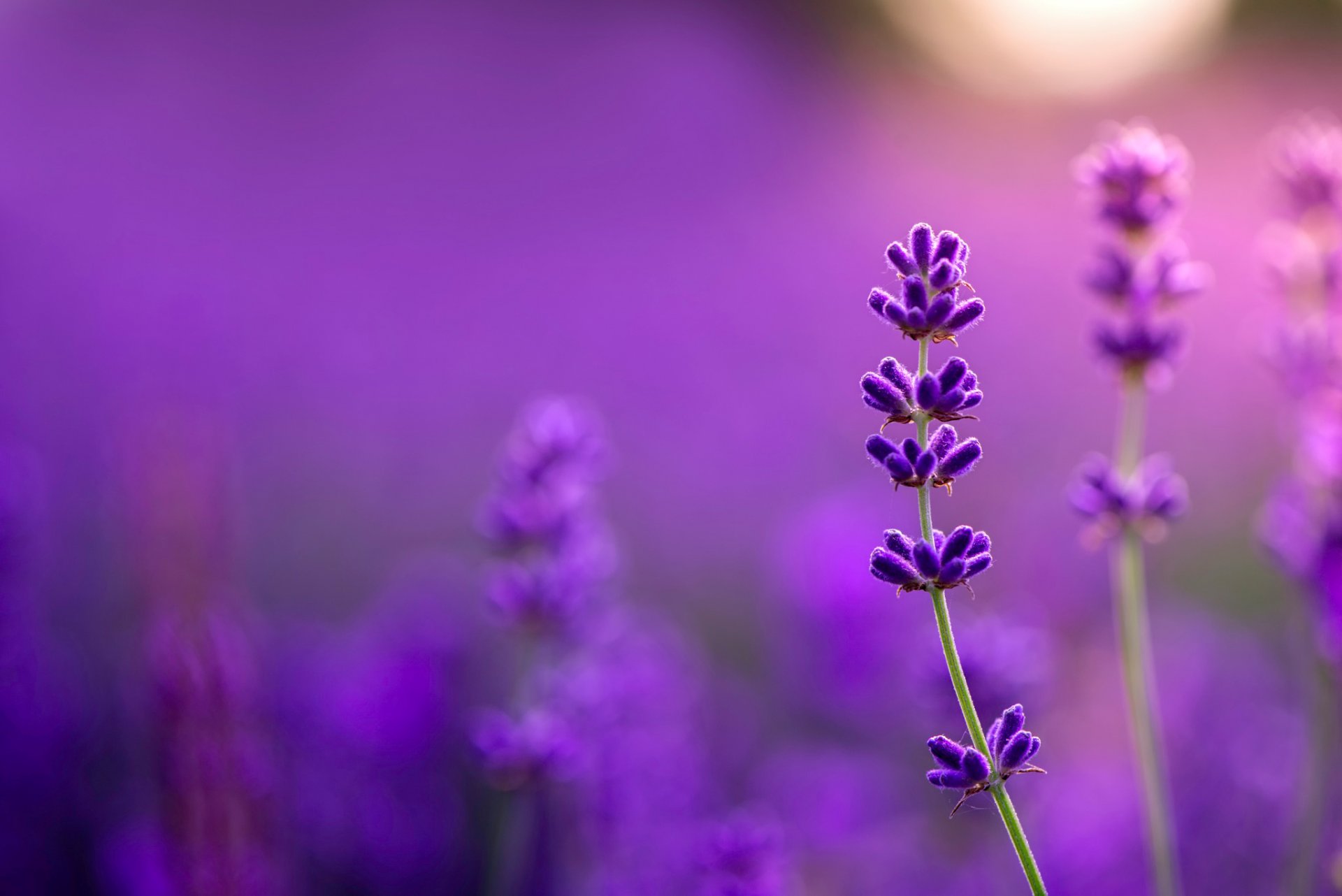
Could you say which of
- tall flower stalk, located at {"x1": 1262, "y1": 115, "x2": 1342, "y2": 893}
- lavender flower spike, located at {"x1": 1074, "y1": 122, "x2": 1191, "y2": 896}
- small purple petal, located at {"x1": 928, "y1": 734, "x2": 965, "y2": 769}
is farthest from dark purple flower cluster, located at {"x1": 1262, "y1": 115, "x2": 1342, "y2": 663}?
small purple petal, located at {"x1": 928, "y1": 734, "x2": 965, "y2": 769}

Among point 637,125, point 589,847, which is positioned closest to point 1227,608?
point 589,847

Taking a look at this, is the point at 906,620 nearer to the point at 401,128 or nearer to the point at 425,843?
the point at 425,843

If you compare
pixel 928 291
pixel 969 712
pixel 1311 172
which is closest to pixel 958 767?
pixel 969 712

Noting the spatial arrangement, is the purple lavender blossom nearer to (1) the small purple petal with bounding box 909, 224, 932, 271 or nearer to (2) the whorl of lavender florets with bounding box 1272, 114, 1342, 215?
(1) the small purple petal with bounding box 909, 224, 932, 271

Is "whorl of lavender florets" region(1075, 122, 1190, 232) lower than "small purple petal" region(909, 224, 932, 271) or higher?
higher

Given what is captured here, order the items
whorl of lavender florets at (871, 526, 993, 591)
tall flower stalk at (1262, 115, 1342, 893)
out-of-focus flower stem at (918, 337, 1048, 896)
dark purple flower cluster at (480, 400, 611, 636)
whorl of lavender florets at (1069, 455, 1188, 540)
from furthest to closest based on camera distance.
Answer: dark purple flower cluster at (480, 400, 611, 636) < tall flower stalk at (1262, 115, 1342, 893) < whorl of lavender florets at (1069, 455, 1188, 540) < whorl of lavender florets at (871, 526, 993, 591) < out-of-focus flower stem at (918, 337, 1048, 896)

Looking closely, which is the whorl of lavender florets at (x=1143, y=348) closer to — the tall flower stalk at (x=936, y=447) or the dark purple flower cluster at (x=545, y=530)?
the tall flower stalk at (x=936, y=447)

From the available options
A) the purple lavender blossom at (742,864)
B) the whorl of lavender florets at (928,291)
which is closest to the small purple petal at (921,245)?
the whorl of lavender florets at (928,291)
